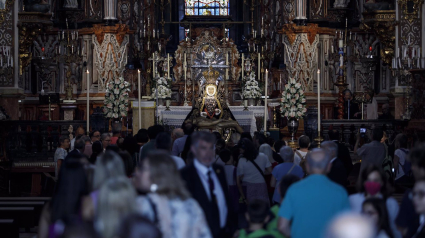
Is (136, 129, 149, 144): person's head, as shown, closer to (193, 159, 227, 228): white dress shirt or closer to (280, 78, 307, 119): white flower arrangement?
(193, 159, 227, 228): white dress shirt

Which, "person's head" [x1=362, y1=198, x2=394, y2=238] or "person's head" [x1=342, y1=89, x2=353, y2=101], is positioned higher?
"person's head" [x1=342, y1=89, x2=353, y2=101]

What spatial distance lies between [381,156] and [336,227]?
8.96 meters

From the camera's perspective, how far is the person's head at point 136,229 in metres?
4.25

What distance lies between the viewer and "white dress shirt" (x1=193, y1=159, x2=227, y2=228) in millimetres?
7094

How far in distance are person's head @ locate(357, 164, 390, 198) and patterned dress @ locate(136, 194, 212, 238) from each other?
2.27 metres

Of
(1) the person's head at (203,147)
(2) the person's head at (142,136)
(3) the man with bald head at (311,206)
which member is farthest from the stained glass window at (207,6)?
(3) the man with bald head at (311,206)

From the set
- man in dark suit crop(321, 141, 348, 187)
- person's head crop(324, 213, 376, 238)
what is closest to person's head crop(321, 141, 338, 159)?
man in dark suit crop(321, 141, 348, 187)

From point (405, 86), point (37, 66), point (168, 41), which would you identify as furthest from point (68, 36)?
point (405, 86)

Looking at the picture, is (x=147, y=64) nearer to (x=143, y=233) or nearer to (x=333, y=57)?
(x=333, y=57)

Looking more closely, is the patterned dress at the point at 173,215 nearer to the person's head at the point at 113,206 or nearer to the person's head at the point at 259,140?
the person's head at the point at 113,206

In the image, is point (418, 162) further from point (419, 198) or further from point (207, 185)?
point (207, 185)

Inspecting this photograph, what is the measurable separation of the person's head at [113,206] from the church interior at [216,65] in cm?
1426

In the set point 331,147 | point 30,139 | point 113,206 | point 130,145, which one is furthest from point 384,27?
point 113,206

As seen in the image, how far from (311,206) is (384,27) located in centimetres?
1771
